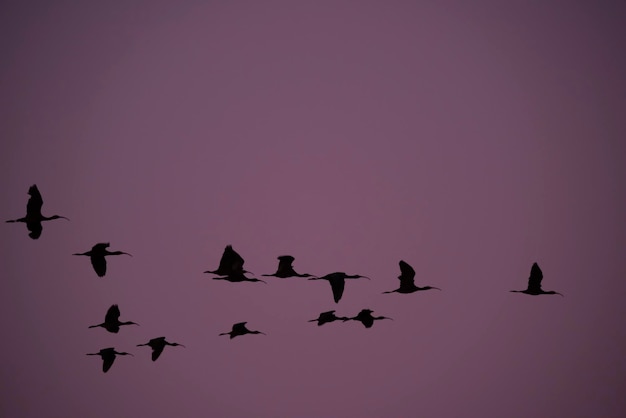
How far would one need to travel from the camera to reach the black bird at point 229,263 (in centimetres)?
2920

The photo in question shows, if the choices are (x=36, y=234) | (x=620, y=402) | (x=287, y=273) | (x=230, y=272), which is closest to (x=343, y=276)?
(x=287, y=273)

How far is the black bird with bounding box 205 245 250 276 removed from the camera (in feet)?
95.8

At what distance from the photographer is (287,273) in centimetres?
3331

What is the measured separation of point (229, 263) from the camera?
29797mm

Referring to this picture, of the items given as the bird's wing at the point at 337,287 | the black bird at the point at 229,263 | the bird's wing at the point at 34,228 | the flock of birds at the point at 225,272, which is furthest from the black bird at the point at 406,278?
the bird's wing at the point at 34,228

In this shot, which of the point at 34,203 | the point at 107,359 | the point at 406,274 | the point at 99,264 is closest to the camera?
the point at 99,264

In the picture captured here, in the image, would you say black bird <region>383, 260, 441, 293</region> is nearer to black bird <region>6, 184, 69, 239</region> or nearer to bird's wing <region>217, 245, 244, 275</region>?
bird's wing <region>217, 245, 244, 275</region>

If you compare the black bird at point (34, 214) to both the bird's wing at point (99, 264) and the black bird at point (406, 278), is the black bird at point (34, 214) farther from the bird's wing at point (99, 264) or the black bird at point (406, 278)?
the black bird at point (406, 278)

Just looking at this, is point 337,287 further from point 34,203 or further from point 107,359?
point 34,203

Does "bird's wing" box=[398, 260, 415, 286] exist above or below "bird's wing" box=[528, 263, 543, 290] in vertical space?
below

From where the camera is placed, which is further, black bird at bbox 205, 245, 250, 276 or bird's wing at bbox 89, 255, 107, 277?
bird's wing at bbox 89, 255, 107, 277

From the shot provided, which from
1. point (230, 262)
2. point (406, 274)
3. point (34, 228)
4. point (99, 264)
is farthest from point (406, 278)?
point (34, 228)

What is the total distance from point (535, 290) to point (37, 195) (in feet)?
69.6

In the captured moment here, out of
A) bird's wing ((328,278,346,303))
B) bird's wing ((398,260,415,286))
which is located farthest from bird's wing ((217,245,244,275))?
bird's wing ((398,260,415,286))
